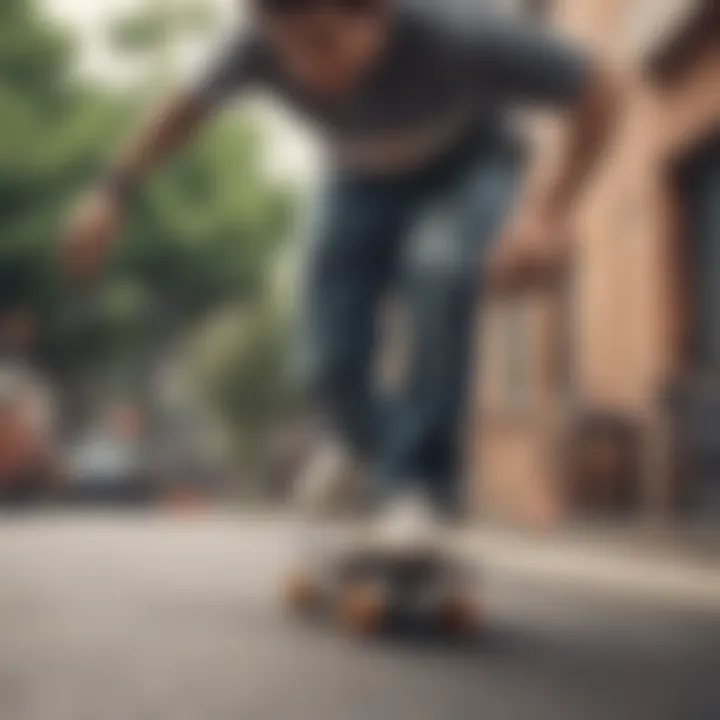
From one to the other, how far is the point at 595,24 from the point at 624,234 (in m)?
0.59

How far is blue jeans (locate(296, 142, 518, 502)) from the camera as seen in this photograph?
0.92 metres

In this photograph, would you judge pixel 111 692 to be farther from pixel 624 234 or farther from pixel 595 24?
pixel 624 234

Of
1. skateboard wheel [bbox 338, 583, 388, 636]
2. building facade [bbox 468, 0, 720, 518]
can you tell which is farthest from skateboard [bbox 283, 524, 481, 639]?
building facade [bbox 468, 0, 720, 518]

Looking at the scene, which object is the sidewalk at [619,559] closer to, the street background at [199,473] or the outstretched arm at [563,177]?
the street background at [199,473]

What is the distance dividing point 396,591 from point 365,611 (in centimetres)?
3

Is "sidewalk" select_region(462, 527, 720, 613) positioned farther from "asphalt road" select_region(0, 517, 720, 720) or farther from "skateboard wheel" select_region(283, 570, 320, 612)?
"skateboard wheel" select_region(283, 570, 320, 612)

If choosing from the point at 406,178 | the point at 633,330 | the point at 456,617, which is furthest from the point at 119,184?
the point at 633,330

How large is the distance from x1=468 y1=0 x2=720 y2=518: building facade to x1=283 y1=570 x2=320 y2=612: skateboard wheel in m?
0.39

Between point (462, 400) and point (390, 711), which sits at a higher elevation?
point (462, 400)

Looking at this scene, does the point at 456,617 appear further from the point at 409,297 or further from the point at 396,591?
the point at 409,297

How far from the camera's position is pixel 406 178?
97 centimetres

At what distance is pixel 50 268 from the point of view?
99 centimetres

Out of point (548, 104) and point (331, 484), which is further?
point (331, 484)

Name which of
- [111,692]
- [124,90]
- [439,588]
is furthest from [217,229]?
[111,692]
